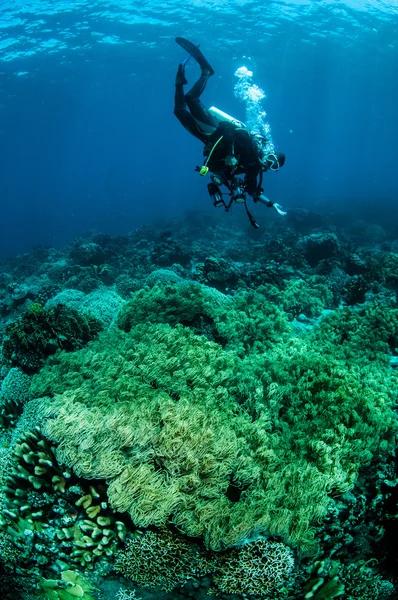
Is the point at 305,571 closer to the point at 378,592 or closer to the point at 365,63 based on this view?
the point at 378,592

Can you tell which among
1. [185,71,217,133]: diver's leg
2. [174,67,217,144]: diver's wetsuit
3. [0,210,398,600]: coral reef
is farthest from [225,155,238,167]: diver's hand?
[0,210,398,600]: coral reef

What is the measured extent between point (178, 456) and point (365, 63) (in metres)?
57.4

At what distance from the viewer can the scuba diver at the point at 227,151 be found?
7.27 meters

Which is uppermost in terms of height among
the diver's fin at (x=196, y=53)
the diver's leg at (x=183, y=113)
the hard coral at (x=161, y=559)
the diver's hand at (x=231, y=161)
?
the diver's fin at (x=196, y=53)

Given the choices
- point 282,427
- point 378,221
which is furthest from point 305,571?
point 378,221

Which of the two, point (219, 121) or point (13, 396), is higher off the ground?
point (219, 121)

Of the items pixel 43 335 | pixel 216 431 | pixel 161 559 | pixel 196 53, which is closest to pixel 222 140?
pixel 196 53

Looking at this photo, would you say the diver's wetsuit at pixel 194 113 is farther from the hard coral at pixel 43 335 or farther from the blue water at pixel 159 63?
the blue water at pixel 159 63

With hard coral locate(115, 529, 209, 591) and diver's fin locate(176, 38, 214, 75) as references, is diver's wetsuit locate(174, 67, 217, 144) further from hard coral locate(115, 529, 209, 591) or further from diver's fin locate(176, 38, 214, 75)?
hard coral locate(115, 529, 209, 591)

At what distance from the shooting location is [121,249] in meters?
21.5

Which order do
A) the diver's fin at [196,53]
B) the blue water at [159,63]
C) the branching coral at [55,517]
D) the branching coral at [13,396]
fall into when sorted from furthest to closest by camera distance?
the blue water at [159,63], the diver's fin at [196,53], the branching coral at [13,396], the branching coral at [55,517]

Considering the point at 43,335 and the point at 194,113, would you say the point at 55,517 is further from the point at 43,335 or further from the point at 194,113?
the point at 194,113

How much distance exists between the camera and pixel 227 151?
24.3ft

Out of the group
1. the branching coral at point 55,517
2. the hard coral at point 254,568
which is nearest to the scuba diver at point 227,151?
the branching coral at point 55,517
